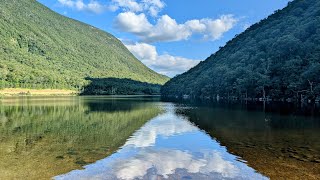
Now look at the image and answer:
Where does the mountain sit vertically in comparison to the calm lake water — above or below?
above

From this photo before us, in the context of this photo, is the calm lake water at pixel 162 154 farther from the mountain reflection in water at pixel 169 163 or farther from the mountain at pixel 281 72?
the mountain at pixel 281 72

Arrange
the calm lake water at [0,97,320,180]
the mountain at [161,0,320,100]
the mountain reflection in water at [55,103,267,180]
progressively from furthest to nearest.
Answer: the mountain at [161,0,320,100]
the calm lake water at [0,97,320,180]
the mountain reflection in water at [55,103,267,180]

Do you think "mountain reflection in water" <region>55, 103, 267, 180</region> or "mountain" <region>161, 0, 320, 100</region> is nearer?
"mountain reflection in water" <region>55, 103, 267, 180</region>

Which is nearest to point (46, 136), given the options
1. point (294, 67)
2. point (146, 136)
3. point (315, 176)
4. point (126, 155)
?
point (146, 136)

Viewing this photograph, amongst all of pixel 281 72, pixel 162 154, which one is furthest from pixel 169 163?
pixel 281 72

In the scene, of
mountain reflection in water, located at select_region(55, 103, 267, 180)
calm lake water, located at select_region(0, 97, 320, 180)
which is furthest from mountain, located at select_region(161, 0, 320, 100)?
mountain reflection in water, located at select_region(55, 103, 267, 180)

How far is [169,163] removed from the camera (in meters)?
20.8

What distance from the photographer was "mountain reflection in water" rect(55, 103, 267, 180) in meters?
17.8

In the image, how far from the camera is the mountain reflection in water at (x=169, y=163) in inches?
701

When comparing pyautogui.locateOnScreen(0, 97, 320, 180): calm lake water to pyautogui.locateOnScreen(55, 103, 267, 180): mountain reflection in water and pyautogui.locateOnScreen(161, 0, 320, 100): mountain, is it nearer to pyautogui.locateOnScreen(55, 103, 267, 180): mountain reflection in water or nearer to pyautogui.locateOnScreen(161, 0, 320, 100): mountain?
pyautogui.locateOnScreen(55, 103, 267, 180): mountain reflection in water

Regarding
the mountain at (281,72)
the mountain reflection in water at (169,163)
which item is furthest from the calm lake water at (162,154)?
the mountain at (281,72)

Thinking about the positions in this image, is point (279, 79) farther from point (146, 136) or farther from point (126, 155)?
point (126, 155)

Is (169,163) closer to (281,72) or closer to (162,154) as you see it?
(162,154)

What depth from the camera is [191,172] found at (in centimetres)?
1842
